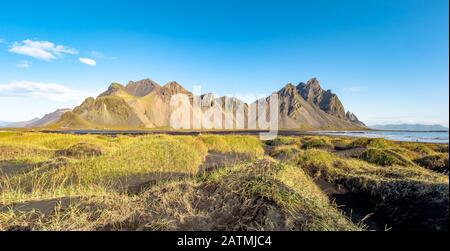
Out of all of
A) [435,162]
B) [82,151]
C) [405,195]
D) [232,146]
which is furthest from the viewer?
[232,146]

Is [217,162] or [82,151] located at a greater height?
[82,151]

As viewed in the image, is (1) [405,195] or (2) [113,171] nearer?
(1) [405,195]

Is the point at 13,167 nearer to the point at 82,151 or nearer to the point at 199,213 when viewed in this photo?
the point at 82,151

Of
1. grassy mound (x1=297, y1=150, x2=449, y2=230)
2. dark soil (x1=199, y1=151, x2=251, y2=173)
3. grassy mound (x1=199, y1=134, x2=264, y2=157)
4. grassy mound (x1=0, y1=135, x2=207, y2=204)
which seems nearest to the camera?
grassy mound (x1=297, y1=150, x2=449, y2=230)

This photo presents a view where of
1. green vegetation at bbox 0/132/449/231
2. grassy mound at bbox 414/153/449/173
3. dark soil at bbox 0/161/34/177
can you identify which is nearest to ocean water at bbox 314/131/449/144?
grassy mound at bbox 414/153/449/173

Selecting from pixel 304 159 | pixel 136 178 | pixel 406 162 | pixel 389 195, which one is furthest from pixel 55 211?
pixel 406 162

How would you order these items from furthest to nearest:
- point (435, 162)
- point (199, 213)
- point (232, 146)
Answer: point (232, 146) < point (435, 162) < point (199, 213)

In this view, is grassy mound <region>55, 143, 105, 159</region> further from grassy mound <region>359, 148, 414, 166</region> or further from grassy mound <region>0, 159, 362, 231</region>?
grassy mound <region>359, 148, 414, 166</region>

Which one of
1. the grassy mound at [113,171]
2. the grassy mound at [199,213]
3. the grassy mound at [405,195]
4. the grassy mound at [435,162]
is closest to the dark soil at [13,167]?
the grassy mound at [113,171]

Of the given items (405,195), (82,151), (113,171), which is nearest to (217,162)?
(113,171)

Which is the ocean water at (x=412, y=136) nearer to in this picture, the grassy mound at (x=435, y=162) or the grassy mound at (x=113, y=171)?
the grassy mound at (x=435, y=162)

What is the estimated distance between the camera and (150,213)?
241 inches
